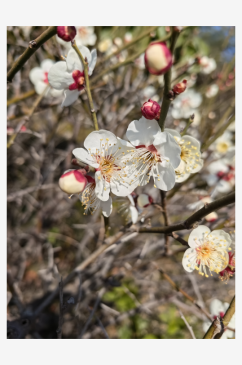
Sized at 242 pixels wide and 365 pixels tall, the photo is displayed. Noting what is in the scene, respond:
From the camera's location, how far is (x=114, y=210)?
2445 millimetres

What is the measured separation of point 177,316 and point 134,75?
8.27ft

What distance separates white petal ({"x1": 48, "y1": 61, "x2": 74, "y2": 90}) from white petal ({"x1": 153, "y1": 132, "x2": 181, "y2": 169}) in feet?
1.78

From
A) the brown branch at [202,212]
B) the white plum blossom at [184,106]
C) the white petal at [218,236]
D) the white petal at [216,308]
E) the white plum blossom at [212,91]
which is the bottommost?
the white petal at [216,308]

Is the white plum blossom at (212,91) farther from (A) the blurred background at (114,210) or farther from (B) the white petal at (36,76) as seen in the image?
(B) the white petal at (36,76)

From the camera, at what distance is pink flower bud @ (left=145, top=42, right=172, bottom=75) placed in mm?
660

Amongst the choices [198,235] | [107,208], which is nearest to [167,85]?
[107,208]

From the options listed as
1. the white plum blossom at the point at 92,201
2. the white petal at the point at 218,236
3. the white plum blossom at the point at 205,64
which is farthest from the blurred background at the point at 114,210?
the white plum blossom at the point at 92,201

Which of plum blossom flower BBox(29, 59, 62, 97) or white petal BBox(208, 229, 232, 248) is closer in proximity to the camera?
white petal BBox(208, 229, 232, 248)

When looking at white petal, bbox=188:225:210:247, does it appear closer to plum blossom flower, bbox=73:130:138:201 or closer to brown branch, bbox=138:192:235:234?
brown branch, bbox=138:192:235:234

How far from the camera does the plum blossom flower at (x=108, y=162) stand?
969 mm

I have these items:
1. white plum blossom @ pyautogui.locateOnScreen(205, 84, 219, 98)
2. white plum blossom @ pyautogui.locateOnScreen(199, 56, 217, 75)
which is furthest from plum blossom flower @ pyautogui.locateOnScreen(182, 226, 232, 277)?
white plum blossom @ pyautogui.locateOnScreen(205, 84, 219, 98)

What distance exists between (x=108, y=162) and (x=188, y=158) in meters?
0.44

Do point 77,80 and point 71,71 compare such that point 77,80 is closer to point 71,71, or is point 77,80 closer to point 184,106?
point 71,71

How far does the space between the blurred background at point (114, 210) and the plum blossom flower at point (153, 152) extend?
0.74m
